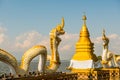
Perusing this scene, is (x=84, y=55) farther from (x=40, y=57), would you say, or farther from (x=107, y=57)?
(x=40, y=57)

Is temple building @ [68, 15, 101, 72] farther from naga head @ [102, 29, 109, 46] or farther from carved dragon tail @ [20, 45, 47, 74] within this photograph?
carved dragon tail @ [20, 45, 47, 74]

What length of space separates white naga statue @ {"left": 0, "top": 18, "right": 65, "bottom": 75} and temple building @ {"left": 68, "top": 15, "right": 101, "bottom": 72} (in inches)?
158

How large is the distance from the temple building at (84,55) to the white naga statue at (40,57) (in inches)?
158

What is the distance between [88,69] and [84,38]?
10.2ft

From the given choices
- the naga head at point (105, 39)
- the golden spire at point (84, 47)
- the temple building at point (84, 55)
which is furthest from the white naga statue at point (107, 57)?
the golden spire at point (84, 47)

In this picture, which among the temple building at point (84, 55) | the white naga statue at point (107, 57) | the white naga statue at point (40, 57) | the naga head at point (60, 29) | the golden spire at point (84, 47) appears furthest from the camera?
the white naga statue at point (107, 57)

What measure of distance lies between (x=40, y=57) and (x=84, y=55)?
6.81m

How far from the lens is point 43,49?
14.9 m

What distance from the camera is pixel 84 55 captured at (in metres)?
21.5

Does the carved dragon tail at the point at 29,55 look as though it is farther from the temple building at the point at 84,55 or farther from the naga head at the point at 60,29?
the temple building at the point at 84,55

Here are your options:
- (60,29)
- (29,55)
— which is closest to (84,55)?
(60,29)

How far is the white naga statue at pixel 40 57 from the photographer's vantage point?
1299 centimetres

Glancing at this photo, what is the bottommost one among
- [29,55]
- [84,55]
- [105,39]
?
[29,55]

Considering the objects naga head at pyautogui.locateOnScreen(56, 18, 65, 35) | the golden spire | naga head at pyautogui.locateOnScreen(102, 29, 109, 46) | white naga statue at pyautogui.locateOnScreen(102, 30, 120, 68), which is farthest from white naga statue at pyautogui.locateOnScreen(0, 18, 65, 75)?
white naga statue at pyautogui.locateOnScreen(102, 30, 120, 68)
